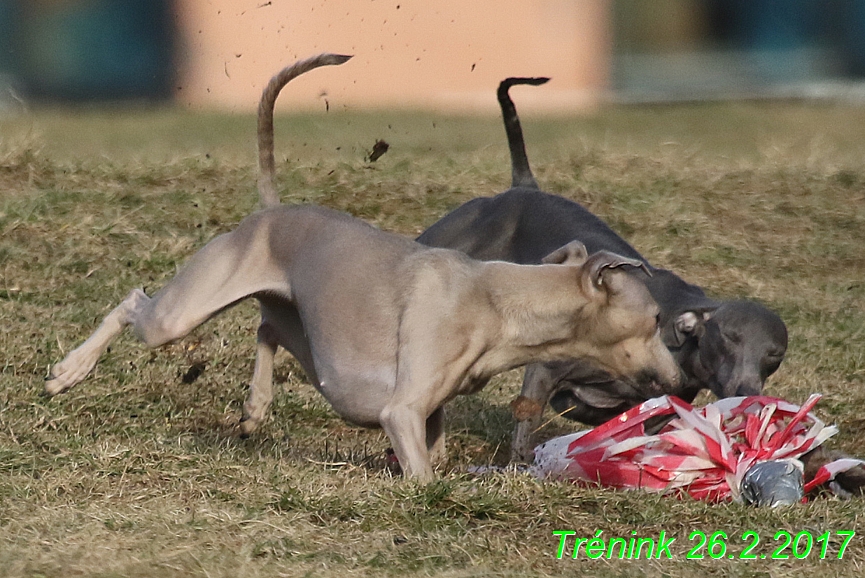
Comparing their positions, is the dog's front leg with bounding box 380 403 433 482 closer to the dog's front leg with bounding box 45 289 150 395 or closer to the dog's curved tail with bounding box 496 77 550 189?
the dog's front leg with bounding box 45 289 150 395

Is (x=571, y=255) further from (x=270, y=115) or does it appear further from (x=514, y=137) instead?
(x=514, y=137)

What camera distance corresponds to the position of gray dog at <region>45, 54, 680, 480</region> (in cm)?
499

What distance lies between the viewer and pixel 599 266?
504 centimetres

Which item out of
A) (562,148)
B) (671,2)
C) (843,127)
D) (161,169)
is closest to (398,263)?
(161,169)

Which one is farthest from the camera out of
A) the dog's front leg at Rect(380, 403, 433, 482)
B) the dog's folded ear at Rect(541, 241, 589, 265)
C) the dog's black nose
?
the dog's black nose

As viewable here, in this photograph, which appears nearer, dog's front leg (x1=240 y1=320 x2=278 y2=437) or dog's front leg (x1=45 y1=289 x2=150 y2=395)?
dog's front leg (x1=45 y1=289 x2=150 y2=395)

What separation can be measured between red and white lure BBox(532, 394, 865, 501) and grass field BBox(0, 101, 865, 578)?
0.18 m

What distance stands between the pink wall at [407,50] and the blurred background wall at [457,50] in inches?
1.1

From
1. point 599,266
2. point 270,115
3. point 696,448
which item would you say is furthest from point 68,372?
point 696,448

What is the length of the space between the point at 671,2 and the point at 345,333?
1810 centimetres

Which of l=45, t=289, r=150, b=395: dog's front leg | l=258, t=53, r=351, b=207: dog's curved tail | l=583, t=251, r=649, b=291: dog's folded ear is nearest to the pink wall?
l=258, t=53, r=351, b=207: dog's curved tail

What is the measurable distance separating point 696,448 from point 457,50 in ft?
53.5

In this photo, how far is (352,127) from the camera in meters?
15.1

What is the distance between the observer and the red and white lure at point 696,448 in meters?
5.17
